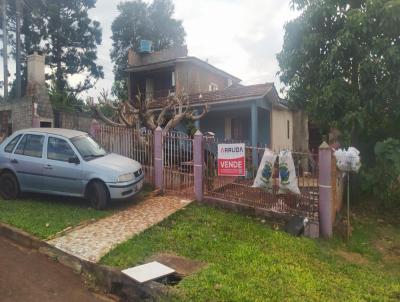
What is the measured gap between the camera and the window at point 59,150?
27.1 ft

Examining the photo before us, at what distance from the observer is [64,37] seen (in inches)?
1155

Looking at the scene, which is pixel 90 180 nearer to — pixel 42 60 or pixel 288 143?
pixel 42 60

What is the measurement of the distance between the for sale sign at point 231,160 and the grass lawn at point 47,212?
2382 mm

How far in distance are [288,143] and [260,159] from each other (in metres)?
11.4

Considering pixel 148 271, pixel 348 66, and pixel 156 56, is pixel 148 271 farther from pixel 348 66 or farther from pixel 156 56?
pixel 156 56

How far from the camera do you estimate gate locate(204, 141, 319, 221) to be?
7.50m

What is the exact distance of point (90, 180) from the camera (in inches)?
315

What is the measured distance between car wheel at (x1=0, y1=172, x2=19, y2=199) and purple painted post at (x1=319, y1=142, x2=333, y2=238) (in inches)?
282

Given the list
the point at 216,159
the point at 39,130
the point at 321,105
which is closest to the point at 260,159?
the point at 216,159

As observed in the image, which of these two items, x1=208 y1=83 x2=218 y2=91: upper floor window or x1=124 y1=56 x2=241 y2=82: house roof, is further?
x1=208 y1=83 x2=218 y2=91: upper floor window

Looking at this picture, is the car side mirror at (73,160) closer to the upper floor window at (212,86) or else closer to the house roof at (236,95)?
the house roof at (236,95)

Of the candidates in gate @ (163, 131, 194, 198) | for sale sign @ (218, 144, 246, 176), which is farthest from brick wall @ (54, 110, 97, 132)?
for sale sign @ (218, 144, 246, 176)

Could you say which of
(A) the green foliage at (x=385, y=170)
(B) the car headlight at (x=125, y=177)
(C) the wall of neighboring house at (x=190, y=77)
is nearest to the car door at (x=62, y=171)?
(B) the car headlight at (x=125, y=177)

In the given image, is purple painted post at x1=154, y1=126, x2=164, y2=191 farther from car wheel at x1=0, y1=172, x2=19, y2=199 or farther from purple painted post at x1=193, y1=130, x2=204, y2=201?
car wheel at x1=0, y1=172, x2=19, y2=199
